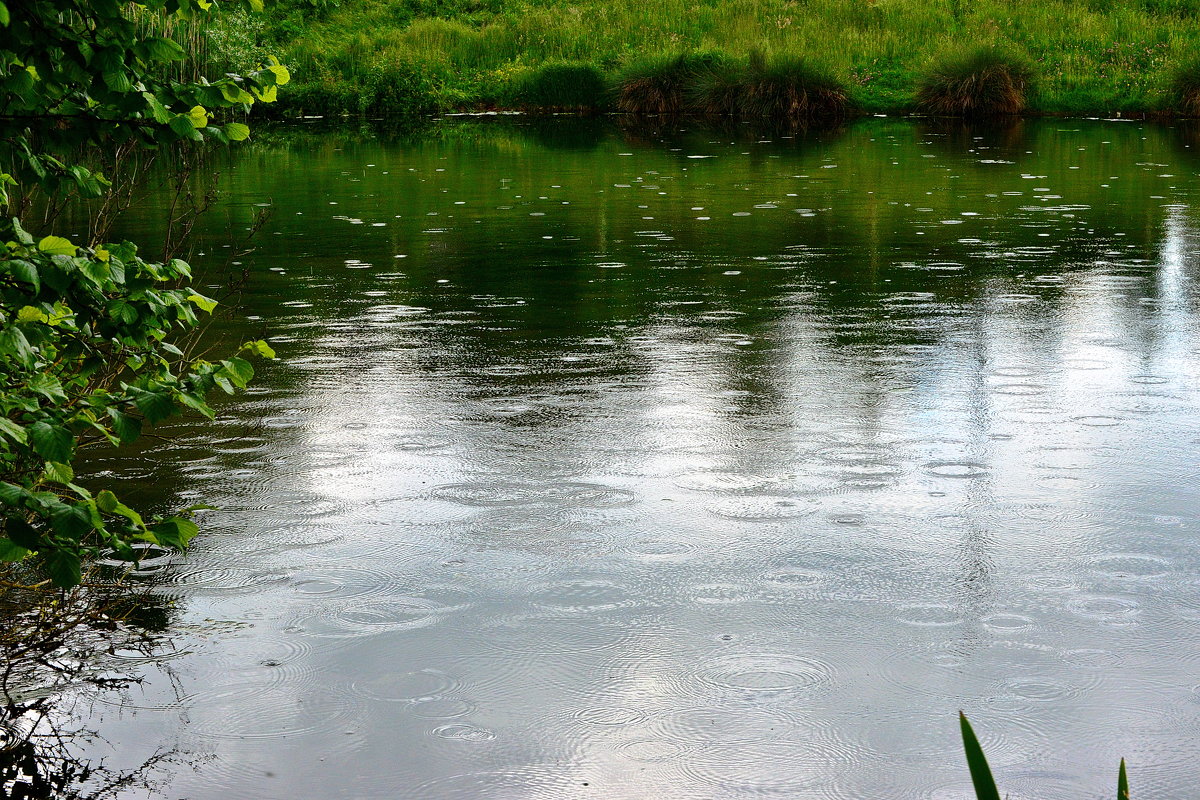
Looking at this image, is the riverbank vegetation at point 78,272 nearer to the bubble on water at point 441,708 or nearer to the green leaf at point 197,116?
the green leaf at point 197,116

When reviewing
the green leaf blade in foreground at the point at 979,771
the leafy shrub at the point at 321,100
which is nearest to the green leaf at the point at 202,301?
the green leaf blade in foreground at the point at 979,771

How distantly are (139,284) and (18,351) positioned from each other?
16.7 inches

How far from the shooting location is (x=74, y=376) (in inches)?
147

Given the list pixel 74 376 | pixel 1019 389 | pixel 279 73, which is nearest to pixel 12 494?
pixel 74 376

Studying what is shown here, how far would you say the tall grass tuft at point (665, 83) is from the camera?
36.4 metres

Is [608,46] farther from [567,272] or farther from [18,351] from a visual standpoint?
[18,351]

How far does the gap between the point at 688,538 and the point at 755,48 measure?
32.6m

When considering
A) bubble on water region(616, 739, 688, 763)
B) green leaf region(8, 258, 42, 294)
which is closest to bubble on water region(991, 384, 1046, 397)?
bubble on water region(616, 739, 688, 763)

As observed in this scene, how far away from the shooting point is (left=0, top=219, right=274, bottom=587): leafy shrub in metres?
3.00

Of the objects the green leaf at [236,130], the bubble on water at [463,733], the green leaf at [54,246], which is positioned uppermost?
the green leaf at [236,130]

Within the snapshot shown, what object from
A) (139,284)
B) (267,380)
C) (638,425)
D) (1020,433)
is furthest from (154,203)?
(139,284)

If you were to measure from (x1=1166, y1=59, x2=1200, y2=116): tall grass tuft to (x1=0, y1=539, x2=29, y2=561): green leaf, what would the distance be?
3274 centimetres

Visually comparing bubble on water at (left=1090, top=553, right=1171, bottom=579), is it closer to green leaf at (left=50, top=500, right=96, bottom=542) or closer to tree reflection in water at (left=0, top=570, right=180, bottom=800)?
tree reflection in water at (left=0, top=570, right=180, bottom=800)

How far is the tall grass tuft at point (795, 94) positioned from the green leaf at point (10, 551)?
31827 mm
